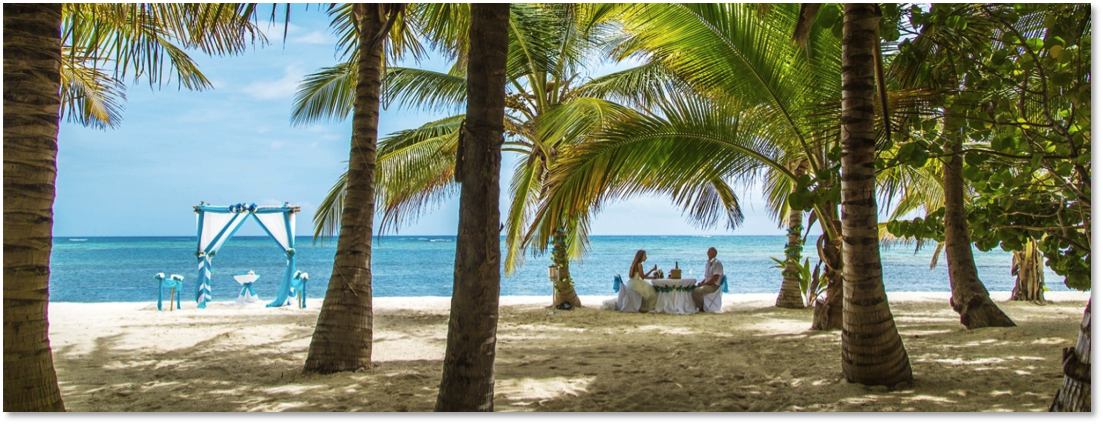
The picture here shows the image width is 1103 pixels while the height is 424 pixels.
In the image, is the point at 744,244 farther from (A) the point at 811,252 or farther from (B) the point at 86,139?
(B) the point at 86,139

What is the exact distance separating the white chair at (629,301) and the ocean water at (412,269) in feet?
31.2

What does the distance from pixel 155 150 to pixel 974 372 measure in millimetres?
69109

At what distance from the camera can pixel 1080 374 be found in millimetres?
2668

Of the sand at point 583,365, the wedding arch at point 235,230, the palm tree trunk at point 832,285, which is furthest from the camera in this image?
the wedding arch at point 235,230

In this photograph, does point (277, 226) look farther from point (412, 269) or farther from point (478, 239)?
point (412, 269)

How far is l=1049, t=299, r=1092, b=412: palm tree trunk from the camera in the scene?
263cm

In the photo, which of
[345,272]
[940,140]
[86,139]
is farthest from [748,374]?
[86,139]

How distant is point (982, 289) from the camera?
24.6 feet

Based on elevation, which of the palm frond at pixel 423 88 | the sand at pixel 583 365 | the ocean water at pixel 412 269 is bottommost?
the ocean water at pixel 412 269

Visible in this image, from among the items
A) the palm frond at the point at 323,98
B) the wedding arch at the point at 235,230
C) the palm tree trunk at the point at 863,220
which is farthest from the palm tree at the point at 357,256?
the wedding arch at the point at 235,230

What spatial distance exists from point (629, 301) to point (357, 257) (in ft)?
20.8

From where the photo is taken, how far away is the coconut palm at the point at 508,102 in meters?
9.73

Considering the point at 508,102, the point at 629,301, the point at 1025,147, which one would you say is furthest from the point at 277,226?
the point at 1025,147

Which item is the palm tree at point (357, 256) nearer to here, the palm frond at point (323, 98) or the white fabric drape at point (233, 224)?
the palm frond at point (323, 98)
